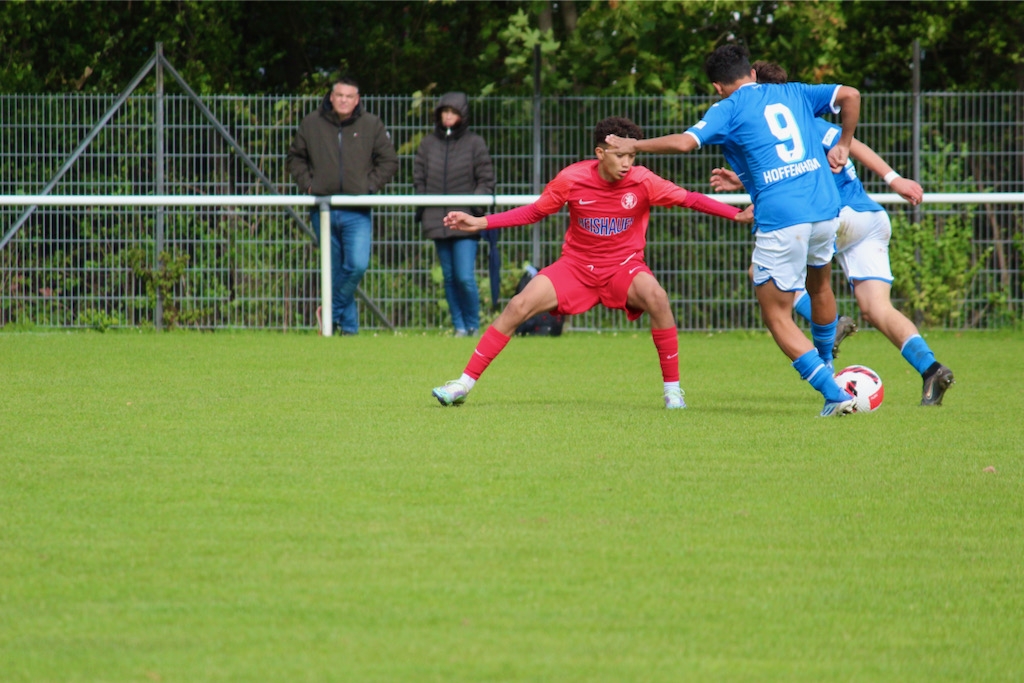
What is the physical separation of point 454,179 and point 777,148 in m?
6.61

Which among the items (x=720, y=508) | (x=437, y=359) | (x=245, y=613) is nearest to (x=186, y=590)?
(x=245, y=613)

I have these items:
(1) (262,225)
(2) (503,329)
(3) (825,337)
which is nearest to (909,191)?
(3) (825,337)

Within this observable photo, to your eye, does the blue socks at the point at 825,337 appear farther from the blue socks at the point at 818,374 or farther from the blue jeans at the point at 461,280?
the blue jeans at the point at 461,280

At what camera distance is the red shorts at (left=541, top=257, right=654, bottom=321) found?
28.2 ft

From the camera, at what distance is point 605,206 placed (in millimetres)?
8656

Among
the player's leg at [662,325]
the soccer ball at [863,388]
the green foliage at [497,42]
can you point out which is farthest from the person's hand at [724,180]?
the green foliage at [497,42]

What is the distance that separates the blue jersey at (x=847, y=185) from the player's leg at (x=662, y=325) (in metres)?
1.39

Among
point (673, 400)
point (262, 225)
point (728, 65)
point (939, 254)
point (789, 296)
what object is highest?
point (728, 65)

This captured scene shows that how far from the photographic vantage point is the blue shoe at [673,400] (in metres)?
8.53

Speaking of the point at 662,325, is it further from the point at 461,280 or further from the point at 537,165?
the point at 537,165

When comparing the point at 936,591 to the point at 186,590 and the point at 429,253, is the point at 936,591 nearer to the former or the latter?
the point at 186,590

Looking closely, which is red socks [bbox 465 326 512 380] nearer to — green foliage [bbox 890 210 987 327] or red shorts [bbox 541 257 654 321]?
red shorts [bbox 541 257 654 321]

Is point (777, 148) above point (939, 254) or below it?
above

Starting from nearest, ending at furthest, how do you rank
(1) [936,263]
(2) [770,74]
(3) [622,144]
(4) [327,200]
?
(3) [622,144] < (2) [770,74] < (4) [327,200] < (1) [936,263]
